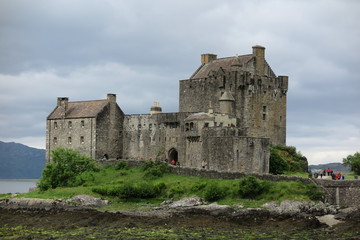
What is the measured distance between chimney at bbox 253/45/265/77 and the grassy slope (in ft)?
52.7

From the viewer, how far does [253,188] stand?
189ft

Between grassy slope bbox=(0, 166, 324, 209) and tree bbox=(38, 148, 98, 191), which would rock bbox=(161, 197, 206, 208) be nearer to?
grassy slope bbox=(0, 166, 324, 209)

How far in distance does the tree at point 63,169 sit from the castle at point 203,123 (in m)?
7.83

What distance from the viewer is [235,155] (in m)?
64.8

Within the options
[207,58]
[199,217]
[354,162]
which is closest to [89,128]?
[207,58]

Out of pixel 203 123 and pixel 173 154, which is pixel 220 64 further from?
pixel 203 123

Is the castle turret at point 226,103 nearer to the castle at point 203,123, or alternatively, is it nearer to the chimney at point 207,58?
the castle at point 203,123

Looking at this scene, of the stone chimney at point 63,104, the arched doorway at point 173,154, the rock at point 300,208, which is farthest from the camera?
the stone chimney at point 63,104

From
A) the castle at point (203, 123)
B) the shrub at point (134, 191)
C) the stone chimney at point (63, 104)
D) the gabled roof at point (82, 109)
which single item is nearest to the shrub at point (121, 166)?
the castle at point (203, 123)

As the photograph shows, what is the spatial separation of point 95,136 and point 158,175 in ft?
48.4

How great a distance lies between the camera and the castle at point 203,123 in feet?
218

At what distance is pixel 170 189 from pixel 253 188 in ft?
25.9

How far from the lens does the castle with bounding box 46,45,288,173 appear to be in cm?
6650

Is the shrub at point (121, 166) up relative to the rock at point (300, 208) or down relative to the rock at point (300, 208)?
up
